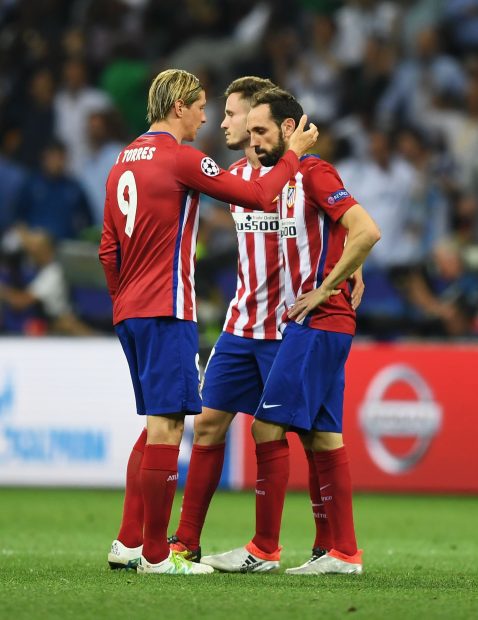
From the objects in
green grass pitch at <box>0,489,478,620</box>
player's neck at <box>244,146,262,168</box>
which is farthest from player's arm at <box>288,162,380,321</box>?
green grass pitch at <box>0,489,478,620</box>

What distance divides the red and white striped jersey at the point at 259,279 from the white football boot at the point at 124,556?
107 centimetres

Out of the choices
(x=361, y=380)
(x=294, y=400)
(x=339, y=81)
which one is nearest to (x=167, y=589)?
(x=294, y=400)

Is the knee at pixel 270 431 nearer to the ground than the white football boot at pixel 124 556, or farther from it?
farther from it

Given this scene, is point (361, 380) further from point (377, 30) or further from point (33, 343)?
point (377, 30)

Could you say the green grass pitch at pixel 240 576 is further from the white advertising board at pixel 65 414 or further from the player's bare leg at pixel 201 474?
the white advertising board at pixel 65 414

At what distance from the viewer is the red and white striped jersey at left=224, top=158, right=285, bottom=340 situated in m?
5.93

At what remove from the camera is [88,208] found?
13.0m

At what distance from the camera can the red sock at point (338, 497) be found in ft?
18.7

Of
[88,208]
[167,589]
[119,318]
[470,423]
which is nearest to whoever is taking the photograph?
[167,589]

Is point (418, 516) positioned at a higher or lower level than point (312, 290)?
lower

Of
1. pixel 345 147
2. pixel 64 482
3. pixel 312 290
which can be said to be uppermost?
pixel 345 147

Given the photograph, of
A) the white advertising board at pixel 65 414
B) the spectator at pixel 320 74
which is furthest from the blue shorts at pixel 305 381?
the spectator at pixel 320 74

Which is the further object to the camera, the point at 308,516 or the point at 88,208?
the point at 88,208

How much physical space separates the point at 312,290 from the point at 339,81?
8.37 metres
